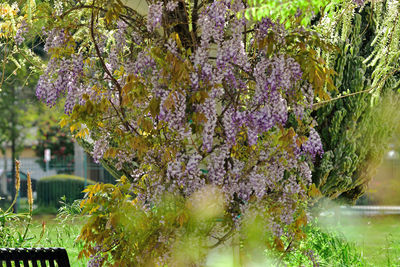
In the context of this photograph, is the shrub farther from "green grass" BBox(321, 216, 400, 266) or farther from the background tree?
the background tree

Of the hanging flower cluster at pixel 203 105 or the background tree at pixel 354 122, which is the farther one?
the background tree at pixel 354 122

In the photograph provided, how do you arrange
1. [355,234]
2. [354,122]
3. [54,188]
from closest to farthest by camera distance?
→ [354,122] < [355,234] < [54,188]

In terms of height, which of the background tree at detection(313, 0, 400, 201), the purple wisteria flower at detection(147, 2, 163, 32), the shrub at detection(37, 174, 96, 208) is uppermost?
the purple wisteria flower at detection(147, 2, 163, 32)

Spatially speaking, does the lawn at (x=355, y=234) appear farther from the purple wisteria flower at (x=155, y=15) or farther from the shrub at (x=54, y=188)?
the purple wisteria flower at (x=155, y=15)

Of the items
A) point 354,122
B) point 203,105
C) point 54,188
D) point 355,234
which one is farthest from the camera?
point 54,188

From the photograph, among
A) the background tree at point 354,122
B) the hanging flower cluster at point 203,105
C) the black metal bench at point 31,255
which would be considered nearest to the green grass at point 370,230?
the background tree at point 354,122

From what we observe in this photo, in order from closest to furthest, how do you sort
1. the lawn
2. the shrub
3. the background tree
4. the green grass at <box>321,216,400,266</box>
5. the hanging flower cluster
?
1. the hanging flower cluster
2. the background tree
3. the lawn
4. the green grass at <box>321,216,400,266</box>
5. the shrub

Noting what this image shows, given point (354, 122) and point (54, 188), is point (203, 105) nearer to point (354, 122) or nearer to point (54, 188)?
point (354, 122)

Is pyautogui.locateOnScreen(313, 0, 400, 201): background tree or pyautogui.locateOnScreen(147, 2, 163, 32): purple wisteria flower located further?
pyautogui.locateOnScreen(313, 0, 400, 201): background tree

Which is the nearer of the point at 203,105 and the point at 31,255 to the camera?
the point at 203,105

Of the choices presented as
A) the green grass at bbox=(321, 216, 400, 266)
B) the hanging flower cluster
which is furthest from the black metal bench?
the green grass at bbox=(321, 216, 400, 266)

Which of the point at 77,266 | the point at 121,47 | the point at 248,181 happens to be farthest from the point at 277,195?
the point at 77,266

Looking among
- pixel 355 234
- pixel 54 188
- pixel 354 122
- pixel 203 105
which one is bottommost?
pixel 54 188

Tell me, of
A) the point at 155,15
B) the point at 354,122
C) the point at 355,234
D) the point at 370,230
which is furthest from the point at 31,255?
the point at 370,230
